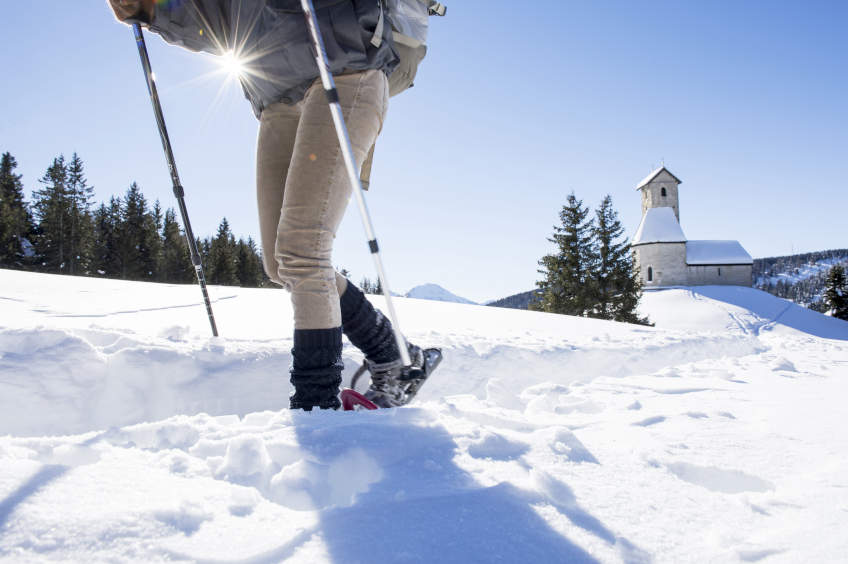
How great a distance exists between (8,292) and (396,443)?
527 centimetres

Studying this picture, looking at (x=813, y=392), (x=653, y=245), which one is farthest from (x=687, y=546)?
(x=653, y=245)

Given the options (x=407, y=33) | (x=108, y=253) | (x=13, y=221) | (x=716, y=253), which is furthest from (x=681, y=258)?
(x=13, y=221)

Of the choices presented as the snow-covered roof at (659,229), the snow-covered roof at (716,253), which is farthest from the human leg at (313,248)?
the snow-covered roof at (716,253)

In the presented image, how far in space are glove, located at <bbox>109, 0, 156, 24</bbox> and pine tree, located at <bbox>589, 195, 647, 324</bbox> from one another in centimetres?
2535

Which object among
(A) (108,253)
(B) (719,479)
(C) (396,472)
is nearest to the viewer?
(C) (396,472)

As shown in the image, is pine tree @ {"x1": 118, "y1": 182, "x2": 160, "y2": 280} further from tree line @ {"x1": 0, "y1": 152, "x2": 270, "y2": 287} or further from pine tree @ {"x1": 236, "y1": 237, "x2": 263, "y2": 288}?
pine tree @ {"x1": 236, "y1": 237, "x2": 263, "y2": 288}

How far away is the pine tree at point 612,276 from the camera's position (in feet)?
82.3

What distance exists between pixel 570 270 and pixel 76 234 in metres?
36.6

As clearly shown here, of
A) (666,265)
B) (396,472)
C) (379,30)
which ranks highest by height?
(666,265)

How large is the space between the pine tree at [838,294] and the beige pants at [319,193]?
157ft

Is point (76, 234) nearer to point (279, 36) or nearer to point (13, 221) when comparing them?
point (13, 221)

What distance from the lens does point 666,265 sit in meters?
40.7

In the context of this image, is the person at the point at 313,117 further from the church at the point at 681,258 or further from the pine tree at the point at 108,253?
the church at the point at 681,258

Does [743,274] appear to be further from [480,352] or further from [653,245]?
[480,352]
